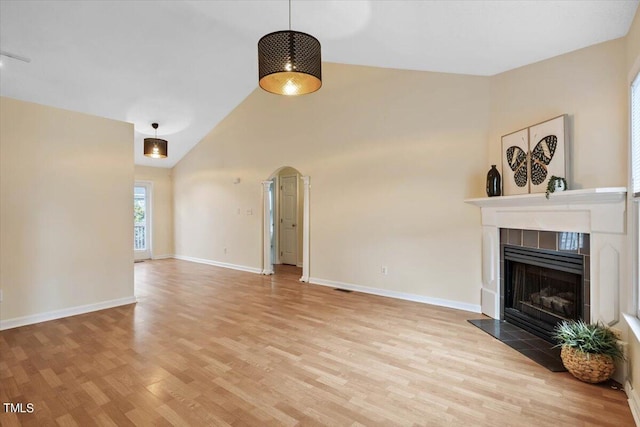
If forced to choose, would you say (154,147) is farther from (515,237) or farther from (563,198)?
(563,198)

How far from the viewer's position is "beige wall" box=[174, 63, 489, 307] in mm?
3939

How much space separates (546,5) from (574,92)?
3.11 ft

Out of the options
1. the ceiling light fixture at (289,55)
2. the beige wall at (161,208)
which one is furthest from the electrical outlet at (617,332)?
the beige wall at (161,208)

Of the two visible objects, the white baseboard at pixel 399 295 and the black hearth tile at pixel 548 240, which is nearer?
the black hearth tile at pixel 548 240

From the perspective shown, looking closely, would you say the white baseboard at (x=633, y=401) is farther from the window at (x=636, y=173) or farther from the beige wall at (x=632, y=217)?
the window at (x=636, y=173)

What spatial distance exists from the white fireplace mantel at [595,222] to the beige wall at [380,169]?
78cm

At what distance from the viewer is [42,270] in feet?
11.8

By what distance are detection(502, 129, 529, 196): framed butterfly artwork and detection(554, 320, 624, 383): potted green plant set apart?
137cm

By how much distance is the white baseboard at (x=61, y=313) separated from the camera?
11.2 ft

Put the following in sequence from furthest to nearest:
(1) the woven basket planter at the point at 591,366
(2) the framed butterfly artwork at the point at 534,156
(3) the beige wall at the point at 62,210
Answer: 1. (3) the beige wall at the point at 62,210
2. (2) the framed butterfly artwork at the point at 534,156
3. (1) the woven basket planter at the point at 591,366

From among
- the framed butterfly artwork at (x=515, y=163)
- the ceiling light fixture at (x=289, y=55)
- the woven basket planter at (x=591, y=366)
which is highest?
the ceiling light fixture at (x=289, y=55)

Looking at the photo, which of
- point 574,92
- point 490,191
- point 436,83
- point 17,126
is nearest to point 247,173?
point 17,126

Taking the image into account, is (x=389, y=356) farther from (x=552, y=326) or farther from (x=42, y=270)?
(x=42, y=270)

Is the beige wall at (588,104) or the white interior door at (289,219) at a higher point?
the beige wall at (588,104)
